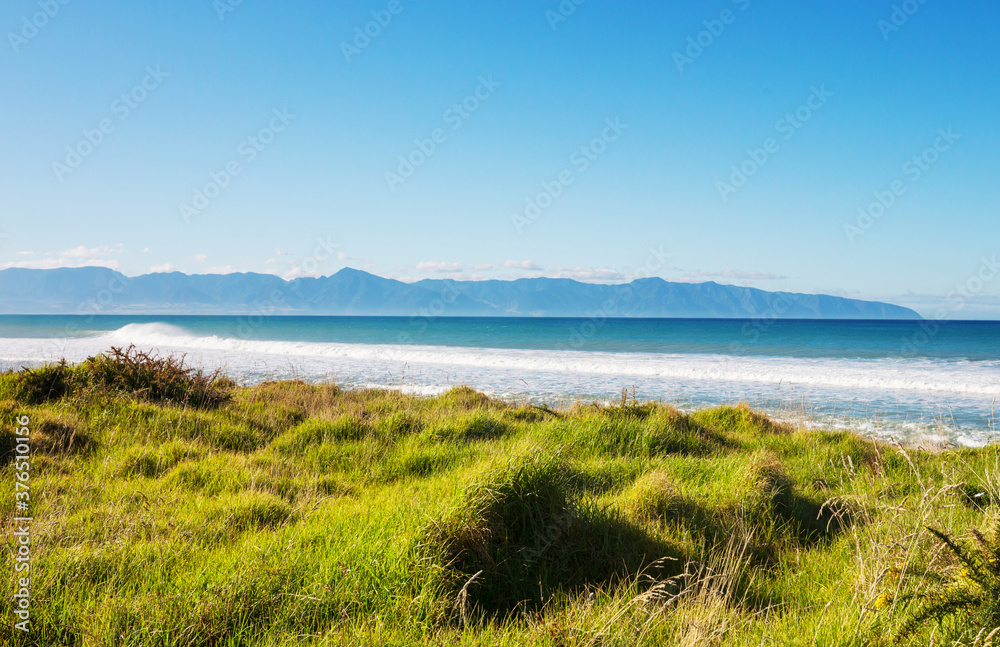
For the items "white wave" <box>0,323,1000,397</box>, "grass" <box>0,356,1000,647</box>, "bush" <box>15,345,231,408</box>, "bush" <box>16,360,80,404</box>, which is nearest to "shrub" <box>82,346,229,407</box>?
"bush" <box>15,345,231,408</box>

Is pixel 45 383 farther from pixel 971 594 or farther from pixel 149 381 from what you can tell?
pixel 971 594

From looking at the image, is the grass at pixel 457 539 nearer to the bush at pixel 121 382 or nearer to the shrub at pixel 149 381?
the bush at pixel 121 382

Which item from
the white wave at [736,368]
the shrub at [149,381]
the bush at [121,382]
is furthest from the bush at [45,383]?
the white wave at [736,368]

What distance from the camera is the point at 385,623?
2840 millimetres

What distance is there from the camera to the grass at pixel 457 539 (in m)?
2.70

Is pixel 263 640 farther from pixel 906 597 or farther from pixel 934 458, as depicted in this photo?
pixel 934 458

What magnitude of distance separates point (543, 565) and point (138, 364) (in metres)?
8.08

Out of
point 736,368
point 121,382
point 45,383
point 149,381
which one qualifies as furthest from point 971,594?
point 736,368

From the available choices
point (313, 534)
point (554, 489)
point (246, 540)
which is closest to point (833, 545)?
point (554, 489)

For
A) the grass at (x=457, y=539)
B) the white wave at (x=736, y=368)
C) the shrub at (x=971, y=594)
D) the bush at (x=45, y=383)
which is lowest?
the white wave at (x=736, y=368)

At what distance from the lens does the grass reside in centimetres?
270

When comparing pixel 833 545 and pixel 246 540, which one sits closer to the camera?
pixel 246 540

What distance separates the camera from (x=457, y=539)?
11.6ft

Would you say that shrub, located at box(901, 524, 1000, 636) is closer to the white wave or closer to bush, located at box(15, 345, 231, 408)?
bush, located at box(15, 345, 231, 408)
